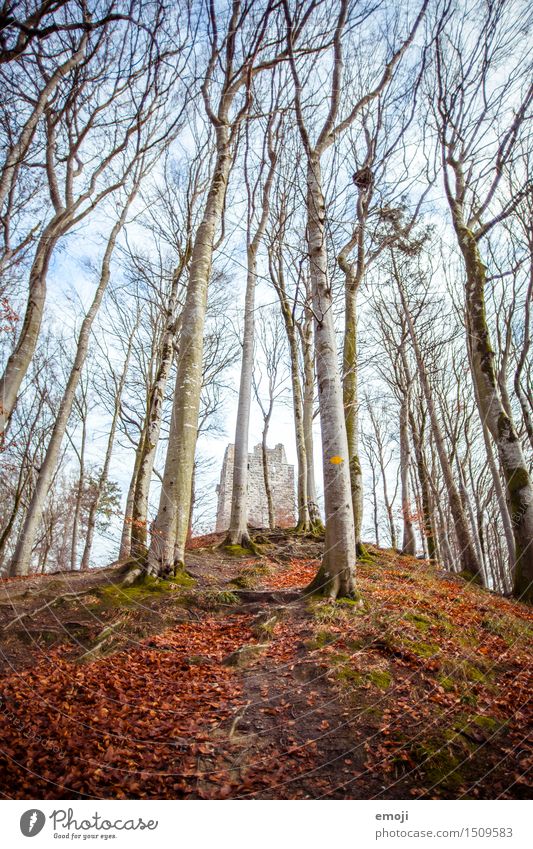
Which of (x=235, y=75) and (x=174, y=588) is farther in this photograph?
(x=235, y=75)

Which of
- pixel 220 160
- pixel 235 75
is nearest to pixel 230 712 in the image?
pixel 220 160

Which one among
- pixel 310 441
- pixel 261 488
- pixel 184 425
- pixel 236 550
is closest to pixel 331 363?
pixel 184 425

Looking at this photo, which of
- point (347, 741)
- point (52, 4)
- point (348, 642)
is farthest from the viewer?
point (52, 4)

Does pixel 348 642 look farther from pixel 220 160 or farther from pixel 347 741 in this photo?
pixel 220 160

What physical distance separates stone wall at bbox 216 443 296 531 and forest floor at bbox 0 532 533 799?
680 inches

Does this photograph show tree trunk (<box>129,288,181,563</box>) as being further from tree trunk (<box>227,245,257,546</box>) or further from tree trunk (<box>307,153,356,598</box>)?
tree trunk (<box>307,153,356,598</box>)

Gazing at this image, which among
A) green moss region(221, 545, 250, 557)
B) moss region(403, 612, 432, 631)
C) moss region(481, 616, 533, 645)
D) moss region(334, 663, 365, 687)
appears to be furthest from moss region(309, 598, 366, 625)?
green moss region(221, 545, 250, 557)

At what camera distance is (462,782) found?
1.60m

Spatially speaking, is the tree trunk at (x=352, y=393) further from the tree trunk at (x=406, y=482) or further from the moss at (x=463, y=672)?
the moss at (x=463, y=672)

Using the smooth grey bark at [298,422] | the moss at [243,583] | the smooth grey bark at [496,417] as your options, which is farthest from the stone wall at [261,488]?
the smooth grey bark at [496,417]

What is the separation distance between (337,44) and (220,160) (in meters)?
2.31
